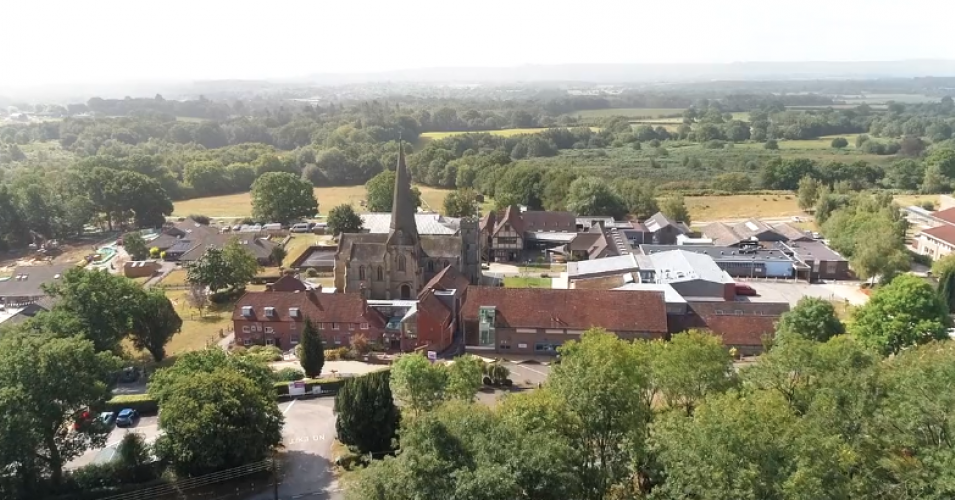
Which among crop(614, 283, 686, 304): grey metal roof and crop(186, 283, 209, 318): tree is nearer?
crop(614, 283, 686, 304): grey metal roof

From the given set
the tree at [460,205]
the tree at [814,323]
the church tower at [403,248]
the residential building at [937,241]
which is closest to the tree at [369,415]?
the church tower at [403,248]

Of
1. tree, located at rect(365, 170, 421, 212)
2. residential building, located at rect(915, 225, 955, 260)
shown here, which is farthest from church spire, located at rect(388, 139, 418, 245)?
residential building, located at rect(915, 225, 955, 260)

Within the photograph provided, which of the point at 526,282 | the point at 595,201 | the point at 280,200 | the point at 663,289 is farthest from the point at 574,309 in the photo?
the point at 280,200

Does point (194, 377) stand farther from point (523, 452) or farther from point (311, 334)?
point (523, 452)

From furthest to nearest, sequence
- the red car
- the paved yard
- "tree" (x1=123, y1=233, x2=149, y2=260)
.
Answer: "tree" (x1=123, y1=233, x2=149, y2=260), the red car, the paved yard

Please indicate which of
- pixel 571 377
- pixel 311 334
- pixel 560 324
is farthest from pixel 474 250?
pixel 571 377

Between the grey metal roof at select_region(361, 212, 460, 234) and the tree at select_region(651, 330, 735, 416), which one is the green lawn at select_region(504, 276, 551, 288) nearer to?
the grey metal roof at select_region(361, 212, 460, 234)
